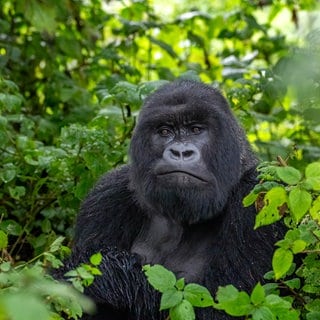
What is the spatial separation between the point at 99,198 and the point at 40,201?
802 mm

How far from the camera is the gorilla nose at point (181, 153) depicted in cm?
370

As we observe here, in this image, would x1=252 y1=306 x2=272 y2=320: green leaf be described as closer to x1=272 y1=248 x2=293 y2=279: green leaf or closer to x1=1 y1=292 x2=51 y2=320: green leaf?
x1=272 y1=248 x2=293 y2=279: green leaf

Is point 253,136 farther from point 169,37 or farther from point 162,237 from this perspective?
point 162,237

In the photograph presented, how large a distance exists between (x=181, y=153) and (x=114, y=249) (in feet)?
1.98

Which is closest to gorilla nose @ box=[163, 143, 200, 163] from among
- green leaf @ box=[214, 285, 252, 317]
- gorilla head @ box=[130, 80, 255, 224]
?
gorilla head @ box=[130, 80, 255, 224]

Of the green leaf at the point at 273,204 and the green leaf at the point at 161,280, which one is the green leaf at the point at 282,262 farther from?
the green leaf at the point at 161,280

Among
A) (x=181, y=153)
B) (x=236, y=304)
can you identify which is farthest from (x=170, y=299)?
(x=181, y=153)

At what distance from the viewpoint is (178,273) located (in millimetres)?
3850

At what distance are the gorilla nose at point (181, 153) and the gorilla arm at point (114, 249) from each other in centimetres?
53

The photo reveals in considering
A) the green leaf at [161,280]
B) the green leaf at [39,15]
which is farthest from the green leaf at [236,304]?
the green leaf at [39,15]

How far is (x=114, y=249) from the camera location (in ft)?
13.0

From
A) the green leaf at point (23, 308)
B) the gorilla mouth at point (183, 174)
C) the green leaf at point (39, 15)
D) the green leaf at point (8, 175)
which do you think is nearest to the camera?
the green leaf at point (23, 308)

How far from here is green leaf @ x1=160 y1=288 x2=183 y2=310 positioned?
2.58 m

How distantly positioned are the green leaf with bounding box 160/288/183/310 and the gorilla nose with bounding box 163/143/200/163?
45.4 inches
